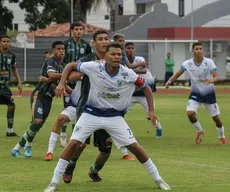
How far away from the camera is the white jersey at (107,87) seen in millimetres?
11016

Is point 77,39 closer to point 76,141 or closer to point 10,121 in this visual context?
point 10,121

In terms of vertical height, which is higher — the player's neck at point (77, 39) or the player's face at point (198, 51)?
the player's neck at point (77, 39)

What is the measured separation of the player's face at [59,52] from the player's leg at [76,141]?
410cm

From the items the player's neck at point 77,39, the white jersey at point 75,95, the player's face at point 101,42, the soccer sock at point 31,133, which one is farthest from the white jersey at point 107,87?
the player's neck at point 77,39

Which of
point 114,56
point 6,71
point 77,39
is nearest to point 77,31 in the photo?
point 77,39

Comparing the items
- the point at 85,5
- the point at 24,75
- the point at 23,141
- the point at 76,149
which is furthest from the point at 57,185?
the point at 85,5

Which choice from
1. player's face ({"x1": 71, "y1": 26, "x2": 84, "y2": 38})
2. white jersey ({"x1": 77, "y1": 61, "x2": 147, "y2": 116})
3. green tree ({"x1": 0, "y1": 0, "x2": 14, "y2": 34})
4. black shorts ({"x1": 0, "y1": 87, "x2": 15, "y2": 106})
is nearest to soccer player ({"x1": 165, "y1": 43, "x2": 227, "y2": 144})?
player's face ({"x1": 71, "y1": 26, "x2": 84, "y2": 38})

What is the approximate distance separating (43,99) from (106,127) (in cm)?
460

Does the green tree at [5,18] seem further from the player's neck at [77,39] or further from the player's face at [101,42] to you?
the player's face at [101,42]

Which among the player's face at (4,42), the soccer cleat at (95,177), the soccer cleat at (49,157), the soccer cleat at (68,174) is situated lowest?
the soccer cleat at (49,157)

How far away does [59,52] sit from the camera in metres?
15.1

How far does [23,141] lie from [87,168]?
6.80 ft

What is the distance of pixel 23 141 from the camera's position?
1516 centimetres

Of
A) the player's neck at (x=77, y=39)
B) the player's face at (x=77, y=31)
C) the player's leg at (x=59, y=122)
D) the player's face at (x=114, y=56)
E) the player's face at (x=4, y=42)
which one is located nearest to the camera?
the player's face at (x=114, y=56)
